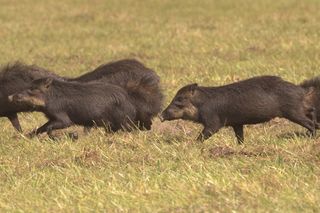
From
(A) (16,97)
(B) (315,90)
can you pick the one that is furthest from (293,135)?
(A) (16,97)

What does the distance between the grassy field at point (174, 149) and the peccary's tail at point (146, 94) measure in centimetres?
36

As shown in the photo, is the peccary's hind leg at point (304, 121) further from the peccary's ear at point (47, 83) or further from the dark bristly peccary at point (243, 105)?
the peccary's ear at point (47, 83)

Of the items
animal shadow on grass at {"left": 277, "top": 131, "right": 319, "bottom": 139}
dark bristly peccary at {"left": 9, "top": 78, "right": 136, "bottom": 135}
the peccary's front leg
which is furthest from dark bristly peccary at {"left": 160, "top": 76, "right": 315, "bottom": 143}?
the peccary's front leg

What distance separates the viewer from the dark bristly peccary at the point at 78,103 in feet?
30.4

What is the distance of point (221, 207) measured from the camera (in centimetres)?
545

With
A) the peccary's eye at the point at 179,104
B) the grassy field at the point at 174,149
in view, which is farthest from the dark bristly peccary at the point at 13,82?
the peccary's eye at the point at 179,104

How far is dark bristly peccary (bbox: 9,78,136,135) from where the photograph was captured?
9.27 m

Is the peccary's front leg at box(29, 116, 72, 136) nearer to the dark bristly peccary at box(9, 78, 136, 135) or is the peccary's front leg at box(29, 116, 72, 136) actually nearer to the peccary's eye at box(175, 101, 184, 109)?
the dark bristly peccary at box(9, 78, 136, 135)

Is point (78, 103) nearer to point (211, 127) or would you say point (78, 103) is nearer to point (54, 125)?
point (54, 125)

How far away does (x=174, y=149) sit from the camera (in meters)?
7.52

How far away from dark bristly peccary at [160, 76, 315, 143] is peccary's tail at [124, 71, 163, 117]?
2.53ft

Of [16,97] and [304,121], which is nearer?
[304,121]

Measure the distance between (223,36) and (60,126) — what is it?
10.3m

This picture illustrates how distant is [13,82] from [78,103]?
1.57m
